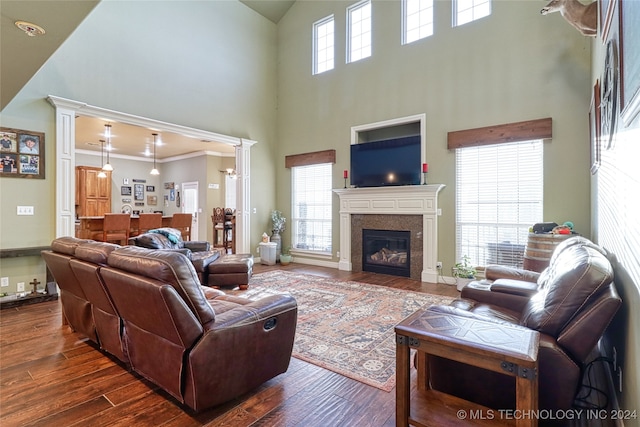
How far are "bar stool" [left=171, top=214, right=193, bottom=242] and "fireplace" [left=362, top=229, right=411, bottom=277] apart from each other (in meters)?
4.55

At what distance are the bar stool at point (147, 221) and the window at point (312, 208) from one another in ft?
10.4

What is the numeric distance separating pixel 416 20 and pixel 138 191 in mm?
9788

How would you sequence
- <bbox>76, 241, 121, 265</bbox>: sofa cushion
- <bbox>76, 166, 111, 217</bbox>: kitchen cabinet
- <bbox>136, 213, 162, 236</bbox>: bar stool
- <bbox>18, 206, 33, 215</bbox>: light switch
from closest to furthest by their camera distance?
<bbox>76, 241, 121, 265</bbox>: sofa cushion → <bbox>18, 206, 33, 215</bbox>: light switch → <bbox>136, 213, 162, 236</bbox>: bar stool → <bbox>76, 166, 111, 217</bbox>: kitchen cabinet

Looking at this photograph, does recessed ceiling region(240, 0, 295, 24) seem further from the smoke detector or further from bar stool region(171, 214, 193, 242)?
the smoke detector

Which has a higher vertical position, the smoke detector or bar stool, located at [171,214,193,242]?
the smoke detector

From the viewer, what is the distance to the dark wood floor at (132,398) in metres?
1.78

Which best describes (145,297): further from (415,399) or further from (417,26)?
(417,26)

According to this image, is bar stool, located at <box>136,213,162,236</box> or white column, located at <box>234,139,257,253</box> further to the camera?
bar stool, located at <box>136,213,162,236</box>

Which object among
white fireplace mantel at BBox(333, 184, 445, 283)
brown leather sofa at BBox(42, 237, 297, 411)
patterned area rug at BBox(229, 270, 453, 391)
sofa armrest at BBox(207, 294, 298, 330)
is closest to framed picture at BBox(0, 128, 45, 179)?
brown leather sofa at BBox(42, 237, 297, 411)

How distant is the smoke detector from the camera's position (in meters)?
2.06

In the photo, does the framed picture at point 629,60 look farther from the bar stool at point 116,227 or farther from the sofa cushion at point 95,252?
the bar stool at point 116,227

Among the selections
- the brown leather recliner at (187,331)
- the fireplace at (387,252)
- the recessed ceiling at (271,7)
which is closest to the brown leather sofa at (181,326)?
the brown leather recliner at (187,331)

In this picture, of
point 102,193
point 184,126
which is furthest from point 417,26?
A: point 102,193

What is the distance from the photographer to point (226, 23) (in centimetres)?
648
